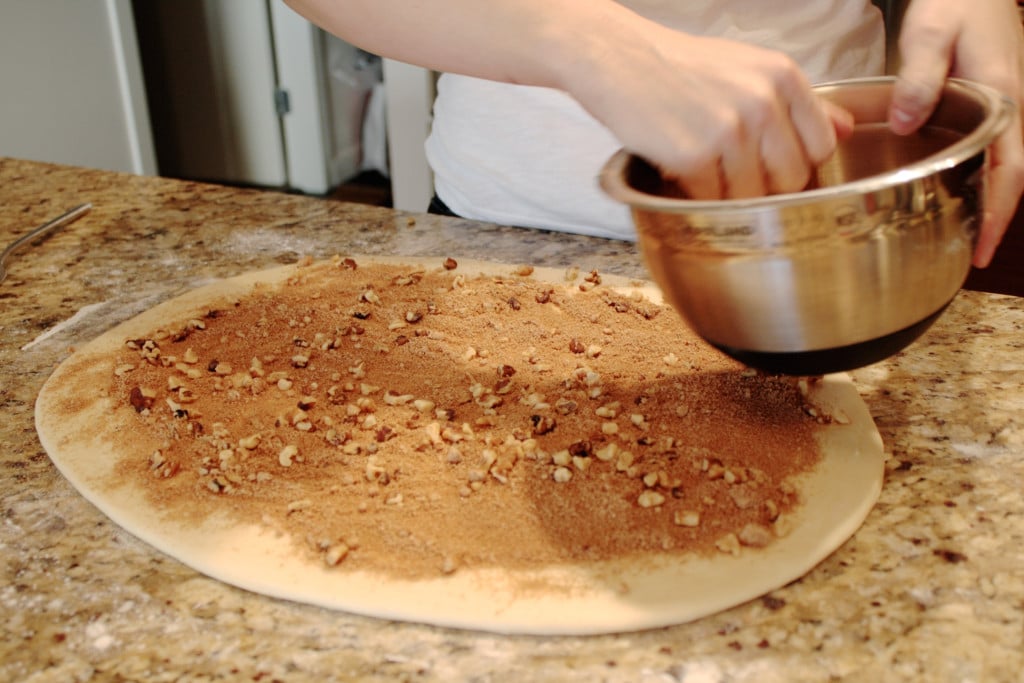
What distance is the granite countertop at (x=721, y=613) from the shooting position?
1.75 ft

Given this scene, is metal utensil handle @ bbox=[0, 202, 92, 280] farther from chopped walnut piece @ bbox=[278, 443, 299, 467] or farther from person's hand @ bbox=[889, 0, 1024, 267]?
person's hand @ bbox=[889, 0, 1024, 267]

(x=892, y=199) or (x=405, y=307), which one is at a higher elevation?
(x=892, y=199)

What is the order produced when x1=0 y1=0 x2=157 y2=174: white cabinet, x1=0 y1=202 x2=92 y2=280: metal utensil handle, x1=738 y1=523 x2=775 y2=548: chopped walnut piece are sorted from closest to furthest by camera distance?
1. x1=738 y1=523 x2=775 y2=548: chopped walnut piece
2. x1=0 y1=202 x2=92 y2=280: metal utensil handle
3. x1=0 y1=0 x2=157 y2=174: white cabinet

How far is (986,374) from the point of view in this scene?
0.83 metres

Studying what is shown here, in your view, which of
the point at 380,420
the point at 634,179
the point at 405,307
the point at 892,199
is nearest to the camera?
the point at 892,199

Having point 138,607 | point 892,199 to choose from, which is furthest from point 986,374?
point 138,607

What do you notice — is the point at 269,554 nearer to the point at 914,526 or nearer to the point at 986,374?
the point at 914,526

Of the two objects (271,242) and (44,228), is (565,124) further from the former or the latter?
(44,228)

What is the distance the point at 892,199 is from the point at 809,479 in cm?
25

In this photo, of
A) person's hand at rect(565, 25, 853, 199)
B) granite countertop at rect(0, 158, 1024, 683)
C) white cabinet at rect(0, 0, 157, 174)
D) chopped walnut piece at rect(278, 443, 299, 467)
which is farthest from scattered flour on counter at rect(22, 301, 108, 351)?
white cabinet at rect(0, 0, 157, 174)

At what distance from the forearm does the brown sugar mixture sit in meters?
0.28

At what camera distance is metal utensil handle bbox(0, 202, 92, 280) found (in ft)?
3.78

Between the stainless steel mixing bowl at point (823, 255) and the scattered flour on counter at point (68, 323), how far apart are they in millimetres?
686

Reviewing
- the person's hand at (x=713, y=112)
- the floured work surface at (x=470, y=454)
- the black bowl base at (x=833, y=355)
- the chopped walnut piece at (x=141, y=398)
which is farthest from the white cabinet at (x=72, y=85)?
the black bowl base at (x=833, y=355)
